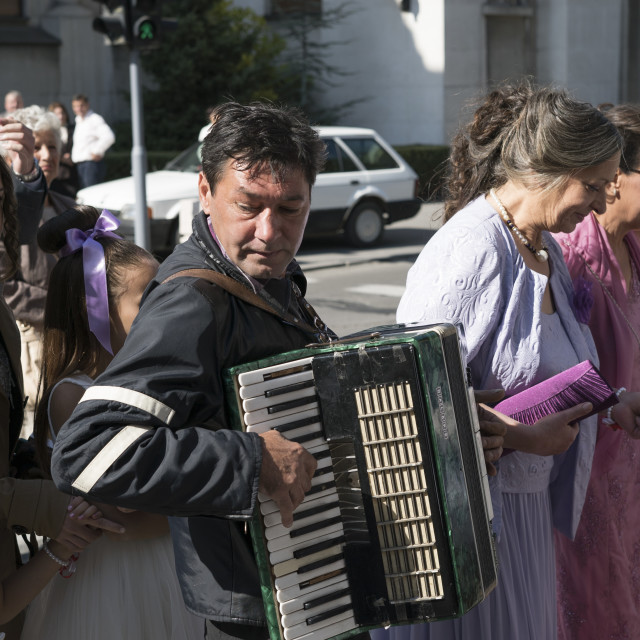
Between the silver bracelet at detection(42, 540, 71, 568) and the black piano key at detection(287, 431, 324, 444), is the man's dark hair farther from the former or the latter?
the silver bracelet at detection(42, 540, 71, 568)

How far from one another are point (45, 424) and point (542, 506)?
1492mm

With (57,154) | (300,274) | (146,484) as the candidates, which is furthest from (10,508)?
(57,154)

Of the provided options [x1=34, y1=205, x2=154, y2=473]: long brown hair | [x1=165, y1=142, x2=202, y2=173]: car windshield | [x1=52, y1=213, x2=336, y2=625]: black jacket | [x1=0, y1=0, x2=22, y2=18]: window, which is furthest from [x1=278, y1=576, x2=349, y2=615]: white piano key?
[x1=0, y1=0, x2=22, y2=18]: window

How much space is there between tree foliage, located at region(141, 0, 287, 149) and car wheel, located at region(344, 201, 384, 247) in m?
8.23

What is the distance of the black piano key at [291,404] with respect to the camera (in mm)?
2119

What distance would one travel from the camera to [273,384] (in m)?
2.11

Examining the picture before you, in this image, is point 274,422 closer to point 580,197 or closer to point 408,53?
point 580,197

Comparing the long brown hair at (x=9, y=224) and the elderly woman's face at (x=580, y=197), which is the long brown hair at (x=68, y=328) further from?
the elderly woman's face at (x=580, y=197)

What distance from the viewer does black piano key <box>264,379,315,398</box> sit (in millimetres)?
2107

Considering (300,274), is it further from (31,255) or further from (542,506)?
(31,255)

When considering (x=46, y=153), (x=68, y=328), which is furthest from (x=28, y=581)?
(x=46, y=153)

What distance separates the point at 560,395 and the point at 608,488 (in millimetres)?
974

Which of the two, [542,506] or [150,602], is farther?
[542,506]

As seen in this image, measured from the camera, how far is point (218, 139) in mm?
2268
